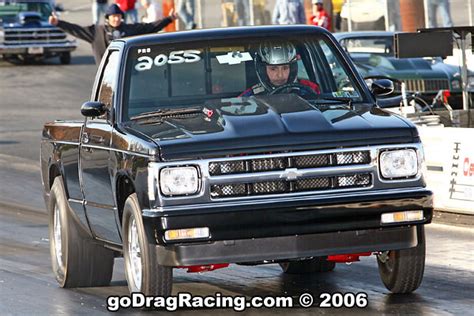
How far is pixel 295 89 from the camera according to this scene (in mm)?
10398

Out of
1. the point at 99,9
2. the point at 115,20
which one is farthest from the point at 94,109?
the point at 99,9

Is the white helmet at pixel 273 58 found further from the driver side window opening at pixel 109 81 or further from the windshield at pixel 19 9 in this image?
the windshield at pixel 19 9

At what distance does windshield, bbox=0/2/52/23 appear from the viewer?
37.0 m

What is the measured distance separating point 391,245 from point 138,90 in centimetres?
222

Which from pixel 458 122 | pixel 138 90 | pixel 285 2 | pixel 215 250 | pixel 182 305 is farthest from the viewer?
pixel 285 2

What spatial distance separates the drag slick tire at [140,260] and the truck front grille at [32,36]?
89.0 feet

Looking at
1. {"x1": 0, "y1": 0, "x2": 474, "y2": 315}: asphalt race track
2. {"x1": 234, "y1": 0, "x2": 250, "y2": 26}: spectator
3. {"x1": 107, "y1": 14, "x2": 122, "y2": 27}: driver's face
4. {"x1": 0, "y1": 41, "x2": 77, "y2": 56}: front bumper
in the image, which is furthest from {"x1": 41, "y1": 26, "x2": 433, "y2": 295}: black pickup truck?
{"x1": 0, "y1": 41, "x2": 77, "y2": 56}: front bumper

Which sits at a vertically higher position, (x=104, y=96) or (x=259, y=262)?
(x=104, y=96)

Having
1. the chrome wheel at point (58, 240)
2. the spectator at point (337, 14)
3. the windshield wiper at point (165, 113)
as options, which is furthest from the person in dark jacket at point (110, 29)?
the spectator at point (337, 14)

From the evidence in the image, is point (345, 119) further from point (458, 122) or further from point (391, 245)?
point (458, 122)

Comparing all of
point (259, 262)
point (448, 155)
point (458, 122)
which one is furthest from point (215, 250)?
point (458, 122)

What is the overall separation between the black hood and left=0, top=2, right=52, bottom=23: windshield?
2778 centimetres

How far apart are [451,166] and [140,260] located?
245 inches

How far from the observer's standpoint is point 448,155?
595 inches
